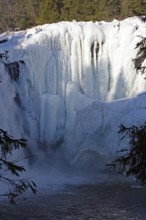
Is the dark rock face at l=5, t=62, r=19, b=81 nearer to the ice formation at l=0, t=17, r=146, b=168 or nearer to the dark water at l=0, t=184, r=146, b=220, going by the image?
the ice formation at l=0, t=17, r=146, b=168

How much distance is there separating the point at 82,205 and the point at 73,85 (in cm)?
782

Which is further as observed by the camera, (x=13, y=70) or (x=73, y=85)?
(x=73, y=85)

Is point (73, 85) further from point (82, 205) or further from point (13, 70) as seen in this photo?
point (82, 205)

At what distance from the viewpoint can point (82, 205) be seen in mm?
12812

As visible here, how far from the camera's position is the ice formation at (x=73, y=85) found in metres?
18.5

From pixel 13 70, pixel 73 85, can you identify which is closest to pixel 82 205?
pixel 13 70

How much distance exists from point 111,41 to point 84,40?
109 centimetres

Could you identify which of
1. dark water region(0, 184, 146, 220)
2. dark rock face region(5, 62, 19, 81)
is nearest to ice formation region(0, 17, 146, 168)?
dark rock face region(5, 62, 19, 81)

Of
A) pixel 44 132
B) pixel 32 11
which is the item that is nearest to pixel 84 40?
pixel 44 132

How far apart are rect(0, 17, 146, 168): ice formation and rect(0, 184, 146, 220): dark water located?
3349 mm

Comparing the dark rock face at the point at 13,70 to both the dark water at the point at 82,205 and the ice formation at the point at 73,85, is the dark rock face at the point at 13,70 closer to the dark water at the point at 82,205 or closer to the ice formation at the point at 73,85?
the ice formation at the point at 73,85

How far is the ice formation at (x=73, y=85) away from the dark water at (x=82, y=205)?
3.35m

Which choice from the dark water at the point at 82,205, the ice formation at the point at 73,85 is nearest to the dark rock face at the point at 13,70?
the ice formation at the point at 73,85

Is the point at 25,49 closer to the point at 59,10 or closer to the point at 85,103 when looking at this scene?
the point at 85,103
